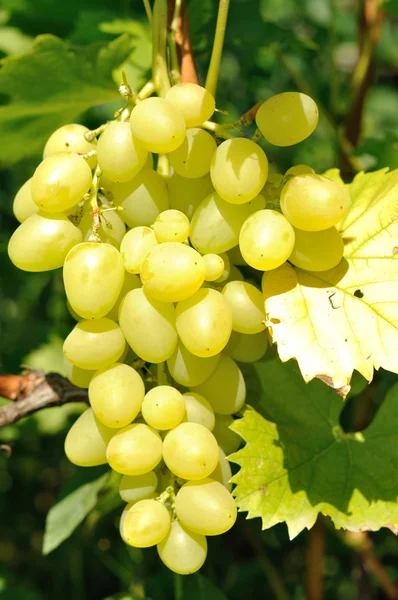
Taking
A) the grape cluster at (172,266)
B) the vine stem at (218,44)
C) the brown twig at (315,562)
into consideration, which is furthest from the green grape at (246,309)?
the brown twig at (315,562)

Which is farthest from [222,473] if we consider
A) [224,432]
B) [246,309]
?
[246,309]

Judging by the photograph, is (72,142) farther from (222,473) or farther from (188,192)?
(222,473)

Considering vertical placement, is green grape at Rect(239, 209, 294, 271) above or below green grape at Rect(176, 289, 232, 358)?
above

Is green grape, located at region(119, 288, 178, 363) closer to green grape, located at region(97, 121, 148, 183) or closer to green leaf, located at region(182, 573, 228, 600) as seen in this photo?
green grape, located at region(97, 121, 148, 183)

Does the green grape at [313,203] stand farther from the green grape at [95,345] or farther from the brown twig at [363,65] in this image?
the brown twig at [363,65]

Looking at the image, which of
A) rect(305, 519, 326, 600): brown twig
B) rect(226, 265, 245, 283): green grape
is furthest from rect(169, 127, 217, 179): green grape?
rect(305, 519, 326, 600): brown twig

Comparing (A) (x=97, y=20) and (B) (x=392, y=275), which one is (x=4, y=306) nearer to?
(A) (x=97, y=20)
